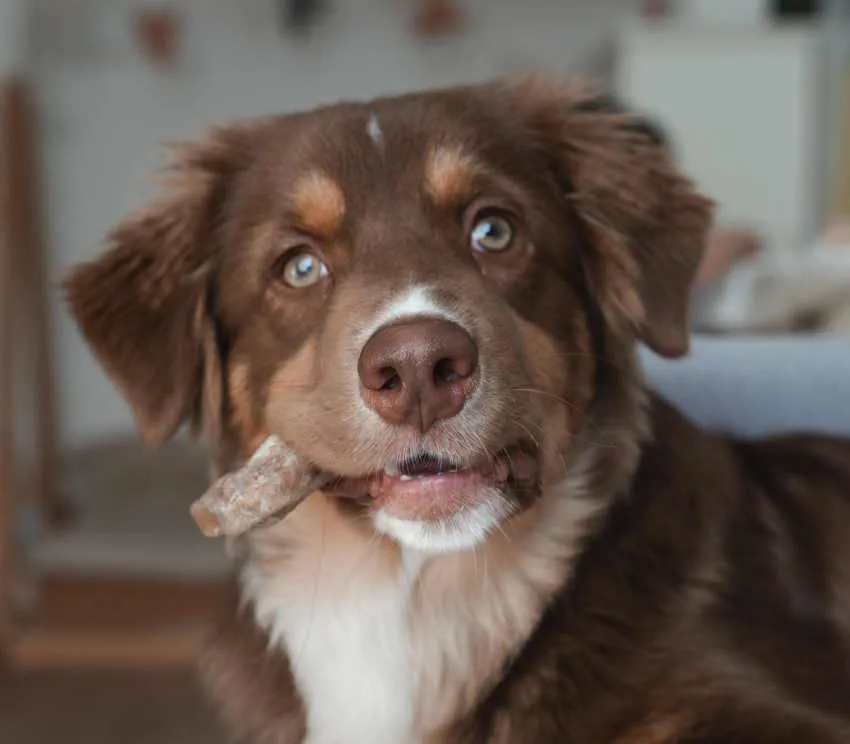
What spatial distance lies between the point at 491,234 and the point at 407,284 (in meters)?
0.20

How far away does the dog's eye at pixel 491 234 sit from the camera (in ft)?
4.77

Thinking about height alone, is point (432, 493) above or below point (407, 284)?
below

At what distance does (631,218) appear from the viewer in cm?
153

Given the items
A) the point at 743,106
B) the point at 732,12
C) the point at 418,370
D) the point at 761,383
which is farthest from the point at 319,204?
the point at 732,12

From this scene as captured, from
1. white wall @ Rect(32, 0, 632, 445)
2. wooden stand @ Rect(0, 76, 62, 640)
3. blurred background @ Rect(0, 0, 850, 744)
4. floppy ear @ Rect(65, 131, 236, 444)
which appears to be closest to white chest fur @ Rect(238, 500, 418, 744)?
floppy ear @ Rect(65, 131, 236, 444)

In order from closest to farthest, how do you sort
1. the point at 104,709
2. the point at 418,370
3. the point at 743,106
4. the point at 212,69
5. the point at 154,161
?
1. the point at 418,370
2. the point at 154,161
3. the point at 104,709
4. the point at 743,106
5. the point at 212,69

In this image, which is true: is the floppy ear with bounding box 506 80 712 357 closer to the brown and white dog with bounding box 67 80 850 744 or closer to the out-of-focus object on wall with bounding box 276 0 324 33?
the brown and white dog with bounding box 67 80 850 744

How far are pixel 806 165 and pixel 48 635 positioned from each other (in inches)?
140

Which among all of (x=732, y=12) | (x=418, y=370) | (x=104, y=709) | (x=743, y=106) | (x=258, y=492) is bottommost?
(x=104, y=709)

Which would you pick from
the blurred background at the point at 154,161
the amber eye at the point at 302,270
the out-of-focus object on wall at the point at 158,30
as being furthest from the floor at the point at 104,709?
the out-of-focus object on wall at the point at 158,30

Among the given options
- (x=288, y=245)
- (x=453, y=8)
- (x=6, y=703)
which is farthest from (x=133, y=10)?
(x=288, y=245)

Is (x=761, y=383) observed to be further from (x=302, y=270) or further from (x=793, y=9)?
(x=793, y=9)

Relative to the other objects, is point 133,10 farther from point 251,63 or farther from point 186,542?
point 186,542

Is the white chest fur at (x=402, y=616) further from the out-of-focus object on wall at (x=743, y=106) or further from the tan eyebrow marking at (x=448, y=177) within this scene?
the out-of-focus object on wall at (x=743, y=106)
